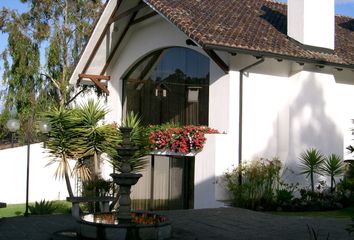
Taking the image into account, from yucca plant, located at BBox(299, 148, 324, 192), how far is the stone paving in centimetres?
311

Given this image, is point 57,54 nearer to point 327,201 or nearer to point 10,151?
point 10,151

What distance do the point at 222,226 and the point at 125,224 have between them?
2643 mm

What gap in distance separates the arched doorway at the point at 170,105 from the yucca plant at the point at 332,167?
12.5ft

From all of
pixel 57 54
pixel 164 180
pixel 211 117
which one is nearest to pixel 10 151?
pixel 57 54

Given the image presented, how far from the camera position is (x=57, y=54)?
104 ft

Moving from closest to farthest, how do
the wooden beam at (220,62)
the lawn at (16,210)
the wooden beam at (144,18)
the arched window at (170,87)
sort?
the wooden beam at (220,62) < the arched window at (170,87) < the wooden beam at (144,18) < the lawn at (16,210)

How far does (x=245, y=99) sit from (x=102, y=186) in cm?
508

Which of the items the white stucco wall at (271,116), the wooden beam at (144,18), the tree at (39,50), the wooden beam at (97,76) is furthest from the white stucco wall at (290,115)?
the tree at (39,50)

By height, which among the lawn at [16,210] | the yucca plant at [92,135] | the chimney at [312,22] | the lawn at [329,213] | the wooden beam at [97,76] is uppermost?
the chimney at [312,22]

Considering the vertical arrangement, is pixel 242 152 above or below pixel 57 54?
below

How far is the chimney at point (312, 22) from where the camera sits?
16312mm

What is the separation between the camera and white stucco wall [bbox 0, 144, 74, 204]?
25.9 m

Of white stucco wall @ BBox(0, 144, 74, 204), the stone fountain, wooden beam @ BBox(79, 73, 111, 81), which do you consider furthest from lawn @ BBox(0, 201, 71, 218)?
the stone fountain

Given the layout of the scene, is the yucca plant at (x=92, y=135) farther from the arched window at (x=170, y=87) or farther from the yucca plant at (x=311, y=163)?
the yucca plant at (x=311, y=163)
